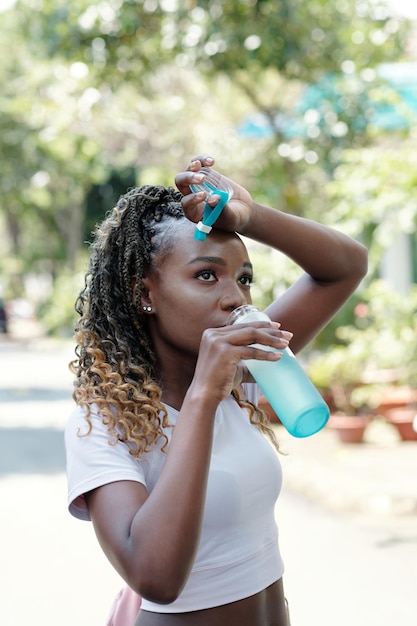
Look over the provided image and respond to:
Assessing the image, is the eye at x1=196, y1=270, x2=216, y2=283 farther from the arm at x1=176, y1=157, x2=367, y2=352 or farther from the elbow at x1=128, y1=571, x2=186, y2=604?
the elbow at x1=128, y1=571, x2=186, y2=604

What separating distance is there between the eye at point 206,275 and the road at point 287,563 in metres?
3.22

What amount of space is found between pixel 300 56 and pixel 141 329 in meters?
8.49

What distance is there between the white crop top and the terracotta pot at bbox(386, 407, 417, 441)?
22.9 feet

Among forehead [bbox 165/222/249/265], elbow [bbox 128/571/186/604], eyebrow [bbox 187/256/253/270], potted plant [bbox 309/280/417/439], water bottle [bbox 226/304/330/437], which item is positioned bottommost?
elbow [bbox 128/571/186/604]

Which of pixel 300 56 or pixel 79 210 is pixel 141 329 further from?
pixel 79 210

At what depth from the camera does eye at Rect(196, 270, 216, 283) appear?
68.2 inches

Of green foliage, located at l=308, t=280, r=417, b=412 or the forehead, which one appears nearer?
the forehead

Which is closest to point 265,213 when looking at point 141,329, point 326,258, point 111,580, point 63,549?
point 326,258

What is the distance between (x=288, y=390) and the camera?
1648 millimetres

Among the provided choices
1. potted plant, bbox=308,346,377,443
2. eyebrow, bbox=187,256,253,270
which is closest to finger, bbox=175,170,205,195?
eyebrow, bbox=187,256,253,270

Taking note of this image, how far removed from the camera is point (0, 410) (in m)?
12.3

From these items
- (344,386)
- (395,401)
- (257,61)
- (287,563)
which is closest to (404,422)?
(395,401)

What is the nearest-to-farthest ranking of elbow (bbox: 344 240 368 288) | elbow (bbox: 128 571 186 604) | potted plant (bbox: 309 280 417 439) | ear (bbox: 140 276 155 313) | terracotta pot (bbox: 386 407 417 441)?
elbow (bbox: 128 571 186 604) → ear (bbox: 140 276 155 313) → elbow (bbox: 344 240 368 288) → terracotta pot (bbox: 386 407 417 441) → potted plant (bbox: 309 280 417 439)

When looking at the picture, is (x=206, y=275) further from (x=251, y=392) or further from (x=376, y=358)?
(x=376, y=358)
